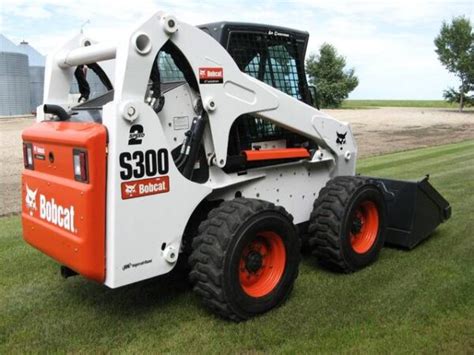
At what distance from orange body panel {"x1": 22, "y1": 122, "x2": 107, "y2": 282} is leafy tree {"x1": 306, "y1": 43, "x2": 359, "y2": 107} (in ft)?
177

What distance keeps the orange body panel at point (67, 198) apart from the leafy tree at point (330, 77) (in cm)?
5382

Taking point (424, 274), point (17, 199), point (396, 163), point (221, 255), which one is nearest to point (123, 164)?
point (221, 255)

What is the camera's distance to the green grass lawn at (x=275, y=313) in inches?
140

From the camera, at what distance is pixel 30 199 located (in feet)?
13.5

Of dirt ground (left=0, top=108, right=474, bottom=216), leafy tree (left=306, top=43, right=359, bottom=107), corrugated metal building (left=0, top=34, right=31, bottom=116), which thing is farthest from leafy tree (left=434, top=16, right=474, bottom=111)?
corrugated metal building (left=0, top=34, right=31, bottom=116)

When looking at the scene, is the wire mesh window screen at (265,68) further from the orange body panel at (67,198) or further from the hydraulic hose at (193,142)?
the orange body panel at (67,198)

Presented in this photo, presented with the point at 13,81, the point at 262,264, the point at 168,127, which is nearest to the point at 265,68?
→ the point at 168,127

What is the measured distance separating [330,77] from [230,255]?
56.3 m

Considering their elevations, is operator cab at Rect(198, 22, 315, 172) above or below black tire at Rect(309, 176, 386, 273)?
above

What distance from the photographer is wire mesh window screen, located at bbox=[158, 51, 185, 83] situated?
13.8 ft

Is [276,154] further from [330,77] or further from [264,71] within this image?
[330,77]

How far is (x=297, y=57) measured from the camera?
496 centimetres

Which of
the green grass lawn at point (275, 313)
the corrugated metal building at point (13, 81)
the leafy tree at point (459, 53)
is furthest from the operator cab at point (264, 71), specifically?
the leafy tree at point (459, 53)

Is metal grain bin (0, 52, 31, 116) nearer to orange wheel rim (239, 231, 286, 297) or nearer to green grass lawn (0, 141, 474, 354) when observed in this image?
green grass lawn (0, 141, 474, 354)
